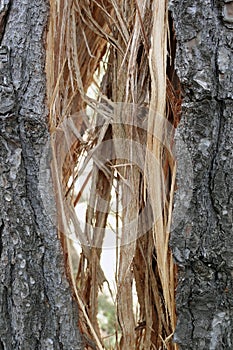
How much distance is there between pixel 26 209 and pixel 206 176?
0.88ft

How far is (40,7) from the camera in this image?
805mm

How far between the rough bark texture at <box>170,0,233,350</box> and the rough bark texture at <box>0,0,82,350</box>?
0.18 m

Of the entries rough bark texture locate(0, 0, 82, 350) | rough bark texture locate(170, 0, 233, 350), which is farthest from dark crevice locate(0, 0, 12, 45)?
rough bark texture locate(170, 0, 233, 350)

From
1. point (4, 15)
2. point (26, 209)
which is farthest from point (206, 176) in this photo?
point (4, 15)

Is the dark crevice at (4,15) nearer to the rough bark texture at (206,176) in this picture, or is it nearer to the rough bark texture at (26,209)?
the rough bark texture at (26,209)

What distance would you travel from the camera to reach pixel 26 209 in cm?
81

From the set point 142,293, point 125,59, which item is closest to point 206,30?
point 125,59

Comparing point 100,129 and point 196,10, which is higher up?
point 196,10

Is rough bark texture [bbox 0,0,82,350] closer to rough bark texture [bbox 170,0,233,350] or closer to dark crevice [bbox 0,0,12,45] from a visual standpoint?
dark crevice [bbox 0,0,12,45]

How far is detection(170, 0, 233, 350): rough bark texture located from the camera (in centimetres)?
75

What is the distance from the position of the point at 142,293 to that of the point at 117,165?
23cm

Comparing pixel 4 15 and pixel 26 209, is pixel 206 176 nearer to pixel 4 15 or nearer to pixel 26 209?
pixel 26 209

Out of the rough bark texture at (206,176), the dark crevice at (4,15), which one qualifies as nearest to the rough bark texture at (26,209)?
the dark crevice at (4,15)

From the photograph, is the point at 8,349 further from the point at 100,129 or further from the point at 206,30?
the point at 206,30
